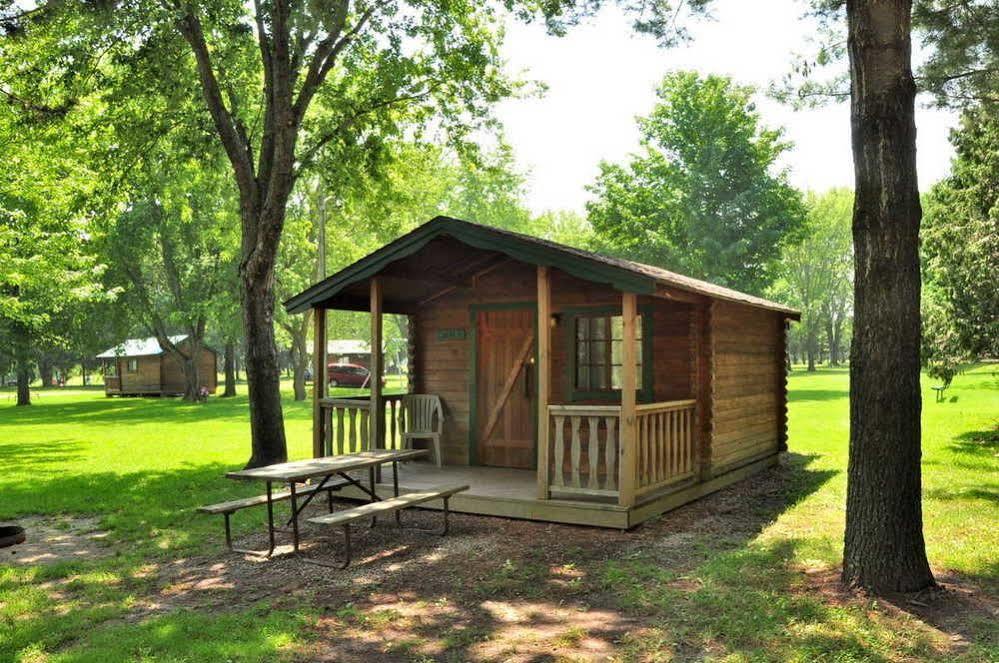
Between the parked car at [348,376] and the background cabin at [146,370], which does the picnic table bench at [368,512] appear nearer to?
the background cabin at [146,370]

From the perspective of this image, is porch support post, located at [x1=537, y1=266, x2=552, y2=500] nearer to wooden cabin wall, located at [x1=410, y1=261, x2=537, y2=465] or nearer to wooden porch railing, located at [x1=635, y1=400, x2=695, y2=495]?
wooden porch railing, located at [x1=635, y1=400, x2=695, y2=495]

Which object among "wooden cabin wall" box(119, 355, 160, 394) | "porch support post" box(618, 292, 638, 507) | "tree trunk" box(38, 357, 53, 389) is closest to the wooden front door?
"porch support post" box(618, 292, 638, 507)

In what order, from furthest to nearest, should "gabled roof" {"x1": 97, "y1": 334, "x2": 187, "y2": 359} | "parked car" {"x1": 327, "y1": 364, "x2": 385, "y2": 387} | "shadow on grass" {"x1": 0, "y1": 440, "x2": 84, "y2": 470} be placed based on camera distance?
Result: "parked car" {"x1": 327, "y1": 364, "x2": 385, "y2": 387}, "gabled roof" {"x1": 97, "y1": 334, "x2": 187, "y2": 359}, "shadow on grass" {"x1": 0, "y1": 440, "x2": 84, "y2": 470}

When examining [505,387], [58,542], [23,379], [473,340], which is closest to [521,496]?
[505,387]

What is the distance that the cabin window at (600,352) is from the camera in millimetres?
10094

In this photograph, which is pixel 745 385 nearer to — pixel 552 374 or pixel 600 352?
pixel 600 352

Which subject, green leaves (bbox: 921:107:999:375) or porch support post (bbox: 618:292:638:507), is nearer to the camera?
porch support post (bbox: 618:292:638:507)

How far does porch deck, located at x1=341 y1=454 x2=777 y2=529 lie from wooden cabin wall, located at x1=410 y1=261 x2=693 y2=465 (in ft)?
2.95

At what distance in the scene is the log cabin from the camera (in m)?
8.26

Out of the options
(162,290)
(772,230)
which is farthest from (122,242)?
(772,230)

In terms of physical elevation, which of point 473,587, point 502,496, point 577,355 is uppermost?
point 577,355

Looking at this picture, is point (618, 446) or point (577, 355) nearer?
point (618, 446)

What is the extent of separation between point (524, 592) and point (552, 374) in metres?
4.85

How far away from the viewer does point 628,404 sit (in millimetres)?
7961
